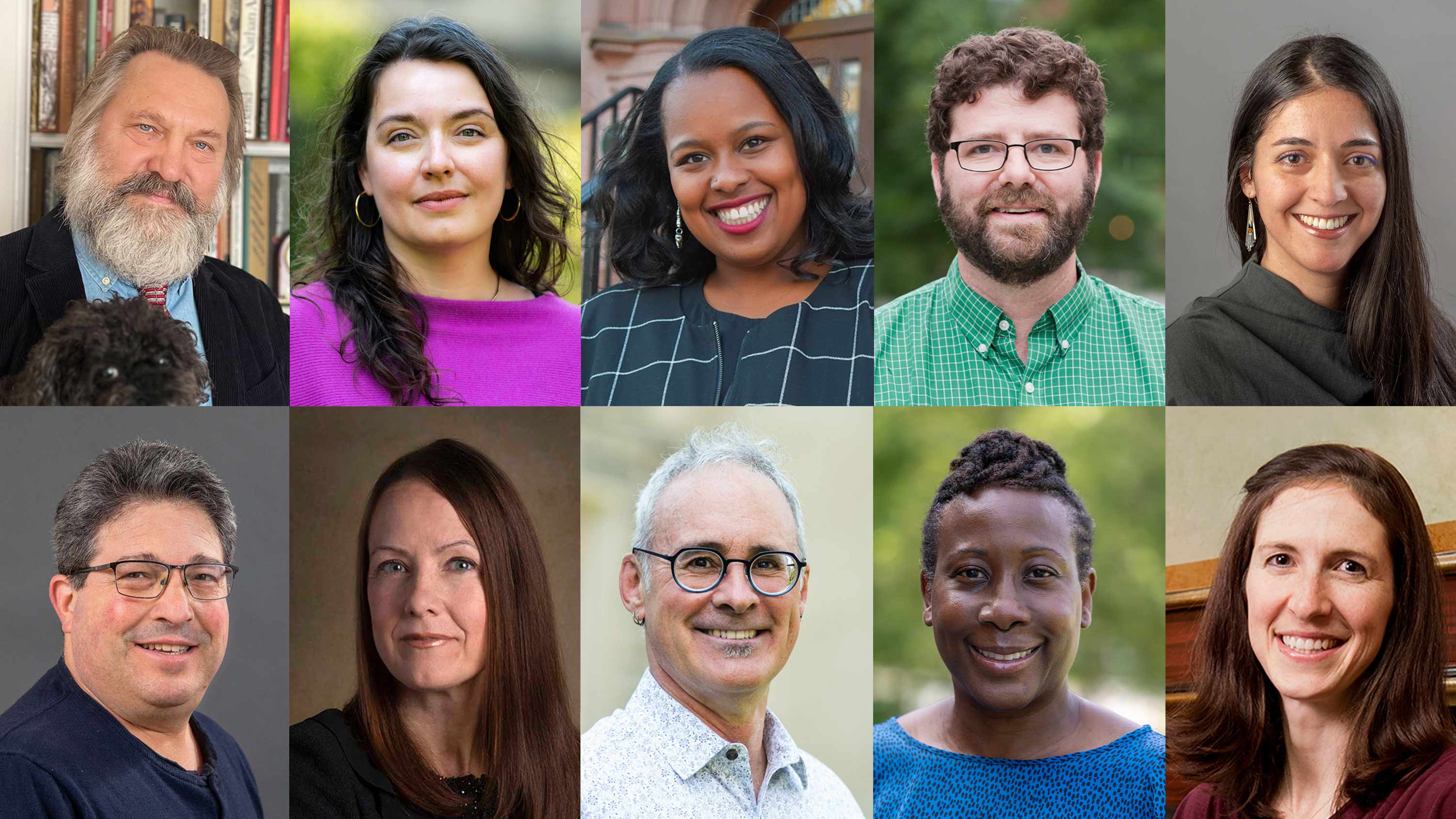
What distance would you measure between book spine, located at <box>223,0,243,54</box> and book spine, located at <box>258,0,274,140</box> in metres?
0.06

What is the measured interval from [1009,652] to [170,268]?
8.56ft

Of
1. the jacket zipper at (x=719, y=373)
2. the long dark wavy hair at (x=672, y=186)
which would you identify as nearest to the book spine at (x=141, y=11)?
the long dark wavy hair at (x=672, y=186)

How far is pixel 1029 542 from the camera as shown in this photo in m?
3.61

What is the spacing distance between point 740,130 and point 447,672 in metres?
1.74

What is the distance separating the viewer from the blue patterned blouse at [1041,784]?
11.9 ft

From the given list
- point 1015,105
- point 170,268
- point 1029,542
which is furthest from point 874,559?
point 170,268

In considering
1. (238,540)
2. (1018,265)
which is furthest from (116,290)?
(1018,265)

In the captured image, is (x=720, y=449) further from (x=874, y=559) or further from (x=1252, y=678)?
(x=1252, y=678)

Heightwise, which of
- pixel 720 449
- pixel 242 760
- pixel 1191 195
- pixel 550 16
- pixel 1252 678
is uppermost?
pixel 550 16

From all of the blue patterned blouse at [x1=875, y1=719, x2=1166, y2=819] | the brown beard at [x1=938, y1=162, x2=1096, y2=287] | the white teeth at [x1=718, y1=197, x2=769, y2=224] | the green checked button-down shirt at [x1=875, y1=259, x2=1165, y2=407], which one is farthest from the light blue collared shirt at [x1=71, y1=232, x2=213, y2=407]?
the blue patterned blouse at [x1=875, y1=719, x2=1166, y2=819]

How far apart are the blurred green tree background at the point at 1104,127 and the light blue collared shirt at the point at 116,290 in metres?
1.95

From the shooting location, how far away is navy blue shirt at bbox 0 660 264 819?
339 cm

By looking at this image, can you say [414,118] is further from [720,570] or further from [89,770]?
[89,770]

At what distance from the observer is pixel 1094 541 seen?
367 centimetres
